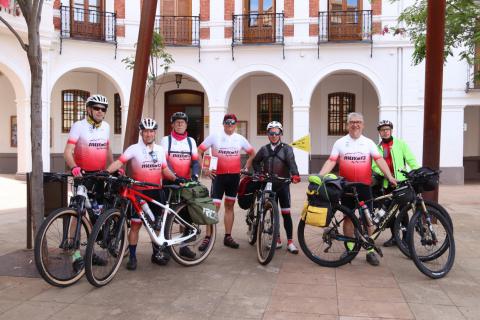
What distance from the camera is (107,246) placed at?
505 centimetres

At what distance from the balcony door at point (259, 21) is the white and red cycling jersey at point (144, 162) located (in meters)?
13.1

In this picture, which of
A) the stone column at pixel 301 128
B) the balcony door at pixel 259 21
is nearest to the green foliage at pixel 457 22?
the stone column at pixel 301 128

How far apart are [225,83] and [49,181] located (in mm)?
12496

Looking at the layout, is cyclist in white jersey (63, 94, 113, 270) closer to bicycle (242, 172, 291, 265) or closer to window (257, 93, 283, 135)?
bicycle (242, 172, 291, 265)

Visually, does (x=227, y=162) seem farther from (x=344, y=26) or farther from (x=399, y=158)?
(x=344, y=26)

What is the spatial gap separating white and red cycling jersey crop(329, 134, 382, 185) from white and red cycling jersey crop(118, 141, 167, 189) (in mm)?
2148

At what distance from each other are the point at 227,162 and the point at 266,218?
3.46ft

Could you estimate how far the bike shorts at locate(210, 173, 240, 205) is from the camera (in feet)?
22.0

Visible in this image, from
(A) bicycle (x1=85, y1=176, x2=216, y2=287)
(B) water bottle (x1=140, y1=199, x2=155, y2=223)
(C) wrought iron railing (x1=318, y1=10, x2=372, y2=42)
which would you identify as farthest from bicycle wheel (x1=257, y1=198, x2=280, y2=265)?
(C) wrought iron railing (x1=318, y1=10, x2=372, y2=42)

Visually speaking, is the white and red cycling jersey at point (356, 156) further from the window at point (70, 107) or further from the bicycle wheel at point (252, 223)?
the window at point (70, 107)

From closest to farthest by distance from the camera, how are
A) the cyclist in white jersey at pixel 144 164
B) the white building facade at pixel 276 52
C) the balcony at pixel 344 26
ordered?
the cyclist in white jersey at pixel 144 164 → the white building facade at pixel 276 52 → the balcony at pixel 344 26

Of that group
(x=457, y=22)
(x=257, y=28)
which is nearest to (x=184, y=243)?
(x=457, y=22)

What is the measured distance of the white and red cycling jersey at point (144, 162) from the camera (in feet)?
18.3

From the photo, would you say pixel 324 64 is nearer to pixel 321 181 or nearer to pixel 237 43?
pixel 237 43
